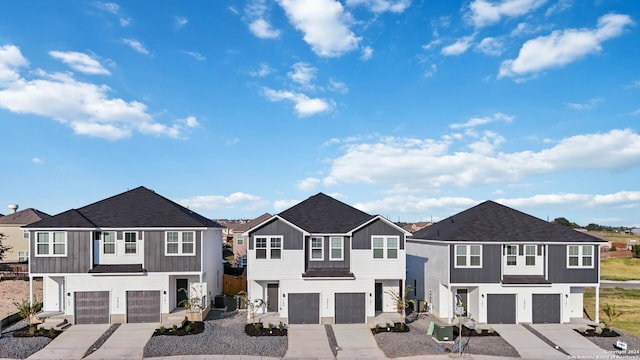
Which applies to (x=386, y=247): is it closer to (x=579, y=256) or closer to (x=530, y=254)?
(x=530, y=254)

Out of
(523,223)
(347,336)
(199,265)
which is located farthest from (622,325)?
(199,265)


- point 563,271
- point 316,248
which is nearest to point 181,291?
point 316,248

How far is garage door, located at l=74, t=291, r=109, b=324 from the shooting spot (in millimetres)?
23859

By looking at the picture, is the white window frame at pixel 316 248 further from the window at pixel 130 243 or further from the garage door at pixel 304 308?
the window at pixel 130 243

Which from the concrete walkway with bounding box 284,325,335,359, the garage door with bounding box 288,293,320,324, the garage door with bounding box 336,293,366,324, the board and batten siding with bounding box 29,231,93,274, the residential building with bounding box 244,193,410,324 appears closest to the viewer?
the concrete walkway with bounding box 284,325,335,359

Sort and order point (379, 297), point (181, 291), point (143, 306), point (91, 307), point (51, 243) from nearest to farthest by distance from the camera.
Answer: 1. point (51, 243)
2. point (91, 307)
3. point (143, 306)
4. point (379, 297)
5. point (181, 291)

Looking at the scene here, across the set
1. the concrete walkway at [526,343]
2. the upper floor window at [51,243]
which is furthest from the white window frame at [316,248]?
the upper floor window at [51,243]

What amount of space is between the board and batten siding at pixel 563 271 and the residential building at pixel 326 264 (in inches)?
337

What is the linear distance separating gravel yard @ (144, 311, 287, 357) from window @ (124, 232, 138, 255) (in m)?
5.76

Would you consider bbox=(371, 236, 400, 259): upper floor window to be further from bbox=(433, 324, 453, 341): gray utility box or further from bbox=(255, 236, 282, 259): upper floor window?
bbox=(255, 236, 282, 259): upper floor window

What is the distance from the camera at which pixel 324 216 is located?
26562mm

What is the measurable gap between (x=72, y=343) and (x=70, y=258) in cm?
517

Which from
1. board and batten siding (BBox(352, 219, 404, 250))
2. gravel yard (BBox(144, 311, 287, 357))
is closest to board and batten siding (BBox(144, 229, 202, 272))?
gravel yard (BBox(144, 311, 287, 357))

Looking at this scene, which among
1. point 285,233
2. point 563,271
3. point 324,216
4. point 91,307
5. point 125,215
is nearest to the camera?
point 91,307
